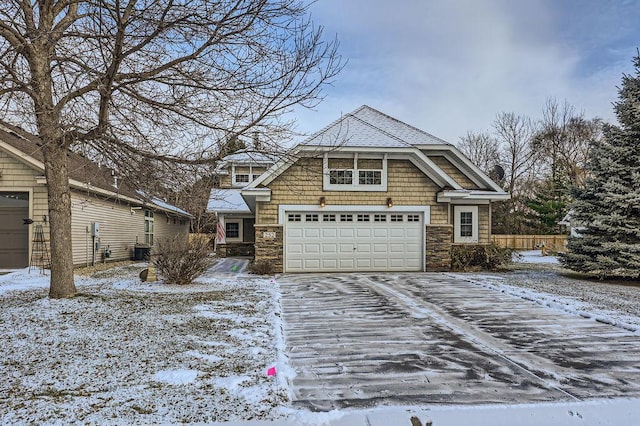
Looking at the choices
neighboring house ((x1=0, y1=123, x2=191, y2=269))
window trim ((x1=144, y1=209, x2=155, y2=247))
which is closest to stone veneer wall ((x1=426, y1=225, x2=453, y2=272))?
neighboring house ((x1=0, y1=123, x2=191, y2=269))

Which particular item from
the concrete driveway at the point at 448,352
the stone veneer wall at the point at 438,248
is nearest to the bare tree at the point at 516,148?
the stone veneer wall at the point at 438,248

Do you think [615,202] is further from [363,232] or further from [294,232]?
[294,232]

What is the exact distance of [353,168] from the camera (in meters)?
13.9

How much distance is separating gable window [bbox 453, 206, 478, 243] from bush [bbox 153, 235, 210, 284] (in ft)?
30.1

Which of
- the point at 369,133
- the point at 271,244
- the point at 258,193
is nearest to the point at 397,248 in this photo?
the point at 369,133

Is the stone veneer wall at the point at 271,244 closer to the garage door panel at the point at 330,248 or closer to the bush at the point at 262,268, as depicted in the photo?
the bush at the point at 262,268

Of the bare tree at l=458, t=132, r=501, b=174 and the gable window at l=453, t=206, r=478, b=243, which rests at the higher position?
the bare tree at l=458, t=132, r=501, b=174

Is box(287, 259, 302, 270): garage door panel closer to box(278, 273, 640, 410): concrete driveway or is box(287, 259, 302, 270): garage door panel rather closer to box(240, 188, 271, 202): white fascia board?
box(240, 188, 271, 202): white fascia board

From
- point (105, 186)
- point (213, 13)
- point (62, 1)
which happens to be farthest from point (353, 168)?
point (105, 186)

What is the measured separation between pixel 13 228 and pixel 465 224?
15165mm

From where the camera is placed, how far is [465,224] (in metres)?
15.5

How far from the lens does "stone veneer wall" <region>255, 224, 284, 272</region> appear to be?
44.5 feet

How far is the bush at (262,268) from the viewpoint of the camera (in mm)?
13266

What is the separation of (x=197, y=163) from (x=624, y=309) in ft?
27.3
